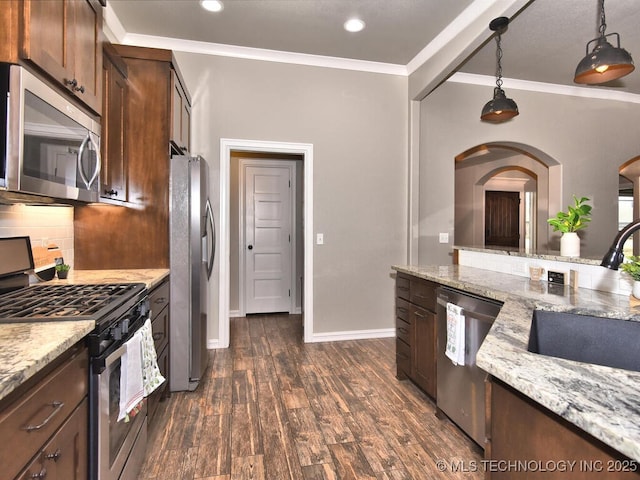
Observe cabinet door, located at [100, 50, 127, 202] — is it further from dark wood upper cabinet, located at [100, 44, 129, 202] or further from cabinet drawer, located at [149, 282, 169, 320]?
cabinet drawer, located at [149, 282, 169, 320]

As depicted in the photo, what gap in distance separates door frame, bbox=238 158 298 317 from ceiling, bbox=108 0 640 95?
162 centimetres

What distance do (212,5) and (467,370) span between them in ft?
10.7

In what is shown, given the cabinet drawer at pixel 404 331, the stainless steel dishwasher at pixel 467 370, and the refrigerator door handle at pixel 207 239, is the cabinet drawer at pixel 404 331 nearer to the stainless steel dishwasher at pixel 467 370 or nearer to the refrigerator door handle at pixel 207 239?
the stainless steel dishwasher at pixel 467 370

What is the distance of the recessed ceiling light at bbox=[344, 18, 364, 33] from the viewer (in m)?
3.02

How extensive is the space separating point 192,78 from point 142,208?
165 cm

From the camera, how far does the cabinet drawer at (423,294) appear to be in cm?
233

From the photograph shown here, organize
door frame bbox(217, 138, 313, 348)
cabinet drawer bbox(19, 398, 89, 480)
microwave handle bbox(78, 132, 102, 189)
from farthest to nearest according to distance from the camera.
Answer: door frame bbox(217, 138, 313, 348) → microwave handle bbox(78, 132, 102, 189) → cabinet drawer bbox(19, 398, 89, 480)

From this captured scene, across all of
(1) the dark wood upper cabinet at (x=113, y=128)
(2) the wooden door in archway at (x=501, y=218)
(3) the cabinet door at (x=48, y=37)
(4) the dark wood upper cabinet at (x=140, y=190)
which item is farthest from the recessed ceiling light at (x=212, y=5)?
(2) the wooden door in archway at (x=501, y=218)

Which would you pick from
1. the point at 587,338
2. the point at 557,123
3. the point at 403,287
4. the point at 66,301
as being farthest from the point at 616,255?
the point at 557,123

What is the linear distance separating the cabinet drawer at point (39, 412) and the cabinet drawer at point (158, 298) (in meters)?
0.97

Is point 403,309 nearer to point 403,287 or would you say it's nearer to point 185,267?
point 403,287

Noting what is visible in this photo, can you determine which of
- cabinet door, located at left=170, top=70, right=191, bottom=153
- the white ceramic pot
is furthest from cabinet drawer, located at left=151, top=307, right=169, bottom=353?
the white ceramic pot

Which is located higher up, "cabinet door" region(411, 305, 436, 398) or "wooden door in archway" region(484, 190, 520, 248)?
"wooden door in archway" region(484, 190, 520, 248)

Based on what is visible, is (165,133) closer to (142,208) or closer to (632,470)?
(142,208)
